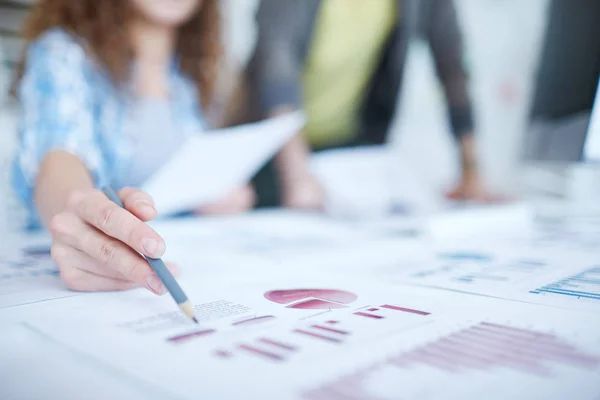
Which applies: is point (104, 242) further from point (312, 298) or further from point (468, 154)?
point (468, 154)

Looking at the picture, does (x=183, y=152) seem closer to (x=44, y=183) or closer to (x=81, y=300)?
(x=44, y=183)

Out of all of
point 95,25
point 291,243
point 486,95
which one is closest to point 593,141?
point 291,243

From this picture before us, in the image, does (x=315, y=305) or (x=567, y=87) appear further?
(x=567, y=87)

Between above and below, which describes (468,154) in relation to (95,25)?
below

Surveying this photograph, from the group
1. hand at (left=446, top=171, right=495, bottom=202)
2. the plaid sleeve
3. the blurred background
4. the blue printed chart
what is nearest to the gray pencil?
the blue printed chart

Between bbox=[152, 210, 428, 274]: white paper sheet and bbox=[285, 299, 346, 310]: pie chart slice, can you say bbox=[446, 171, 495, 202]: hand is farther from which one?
bbox=[285, 299, 346, 310]: pie chart slice

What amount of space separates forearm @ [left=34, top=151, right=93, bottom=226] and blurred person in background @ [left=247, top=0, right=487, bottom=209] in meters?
0.61

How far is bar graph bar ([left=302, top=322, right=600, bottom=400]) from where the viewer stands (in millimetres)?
210

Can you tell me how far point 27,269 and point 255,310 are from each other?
28cm

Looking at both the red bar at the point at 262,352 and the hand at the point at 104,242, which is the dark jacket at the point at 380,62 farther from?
the red bar at the point at 262,352

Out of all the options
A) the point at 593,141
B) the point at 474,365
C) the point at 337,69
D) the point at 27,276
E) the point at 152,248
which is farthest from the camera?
the point at 337,69

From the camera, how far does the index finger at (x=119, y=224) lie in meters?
0.34

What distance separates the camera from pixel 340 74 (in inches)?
57.6

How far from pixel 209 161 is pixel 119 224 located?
0.38 metres
